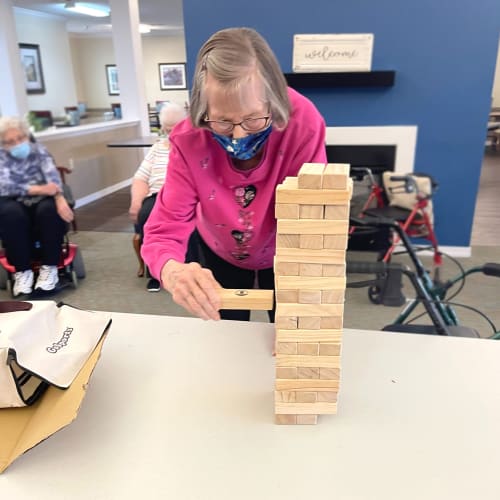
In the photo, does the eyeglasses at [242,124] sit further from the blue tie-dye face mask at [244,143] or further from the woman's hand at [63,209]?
the woman's hand at [63,209]

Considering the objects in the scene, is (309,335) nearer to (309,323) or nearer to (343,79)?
(309,323)

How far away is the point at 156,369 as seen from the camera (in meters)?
0.88

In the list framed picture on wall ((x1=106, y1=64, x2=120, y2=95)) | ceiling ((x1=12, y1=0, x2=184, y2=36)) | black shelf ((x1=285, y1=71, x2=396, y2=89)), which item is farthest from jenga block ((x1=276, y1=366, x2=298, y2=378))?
framed picture on wall ((x1=106, y1=64, x2=120, y2=95))

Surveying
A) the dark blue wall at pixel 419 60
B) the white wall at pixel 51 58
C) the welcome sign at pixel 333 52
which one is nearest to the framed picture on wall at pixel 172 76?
the white wall at pixel 51 58

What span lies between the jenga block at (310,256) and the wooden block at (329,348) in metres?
0.13

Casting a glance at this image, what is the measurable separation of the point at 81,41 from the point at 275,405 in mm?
12190

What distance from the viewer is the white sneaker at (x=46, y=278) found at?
281 cm

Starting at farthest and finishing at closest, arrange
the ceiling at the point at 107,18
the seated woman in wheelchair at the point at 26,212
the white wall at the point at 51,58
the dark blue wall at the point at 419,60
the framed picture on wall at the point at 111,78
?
the framed picture on wall at the point at 111,78 → the white wall at the point at 51,58 → the ceiling at the point at 107,18 → the dark blue wall at the point at 419,60 → the seated woman in wheelchair at the point at 26,212

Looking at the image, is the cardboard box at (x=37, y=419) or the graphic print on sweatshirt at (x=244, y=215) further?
the graphic print on sweatshirt at (x=244, y=215)

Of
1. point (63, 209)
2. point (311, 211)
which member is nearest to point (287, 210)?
point (311, 211)

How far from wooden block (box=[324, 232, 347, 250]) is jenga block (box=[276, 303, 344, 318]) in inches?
3.4

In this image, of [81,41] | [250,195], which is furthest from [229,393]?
[81,41]

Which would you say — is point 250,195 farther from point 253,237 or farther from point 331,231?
point 331,231

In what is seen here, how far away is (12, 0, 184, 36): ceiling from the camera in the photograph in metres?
7.03
